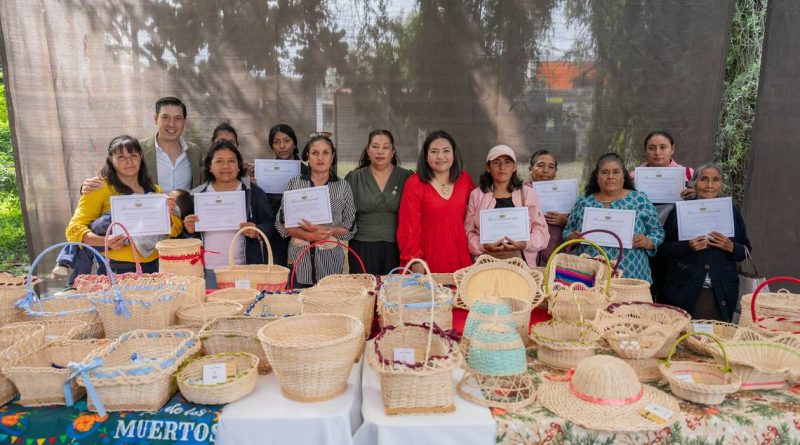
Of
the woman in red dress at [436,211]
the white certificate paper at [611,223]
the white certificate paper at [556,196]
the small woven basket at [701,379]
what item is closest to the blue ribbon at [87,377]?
the small woven basket at [701,379]

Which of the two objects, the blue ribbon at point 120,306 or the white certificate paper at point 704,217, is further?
the white certificate paper at point 704,217

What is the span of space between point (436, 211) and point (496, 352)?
5.86ft

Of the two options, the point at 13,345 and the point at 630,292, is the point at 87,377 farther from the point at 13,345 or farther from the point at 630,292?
the point at 630,292

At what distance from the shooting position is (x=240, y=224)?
3391mm

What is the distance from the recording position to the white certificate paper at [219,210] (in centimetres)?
337

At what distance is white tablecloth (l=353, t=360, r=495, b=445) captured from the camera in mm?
1622

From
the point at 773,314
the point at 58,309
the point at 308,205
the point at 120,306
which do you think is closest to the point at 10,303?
the point at 58,309

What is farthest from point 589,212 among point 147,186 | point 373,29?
point 147,186

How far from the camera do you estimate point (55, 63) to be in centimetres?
443

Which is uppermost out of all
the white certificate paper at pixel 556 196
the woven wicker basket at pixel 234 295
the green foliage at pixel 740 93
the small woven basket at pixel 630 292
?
the green foliage at pixel 740 93

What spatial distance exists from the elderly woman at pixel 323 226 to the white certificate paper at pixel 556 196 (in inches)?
57.0

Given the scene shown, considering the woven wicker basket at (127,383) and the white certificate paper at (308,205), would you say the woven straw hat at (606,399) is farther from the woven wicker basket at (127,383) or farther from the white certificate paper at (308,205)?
the white certificate paper at (308,205)

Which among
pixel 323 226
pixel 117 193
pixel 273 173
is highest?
pixel 273 173

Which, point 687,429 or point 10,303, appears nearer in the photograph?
point 687,429
